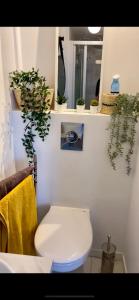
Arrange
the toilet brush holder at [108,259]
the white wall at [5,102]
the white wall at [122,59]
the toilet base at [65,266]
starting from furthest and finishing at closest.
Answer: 1. the toilet brush holder at [108,259]
2. the white wall at [122,59]
3. the white wall at [5,102]
4. the toilet base at [65,266]

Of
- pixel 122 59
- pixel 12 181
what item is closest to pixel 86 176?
pixel 12 181

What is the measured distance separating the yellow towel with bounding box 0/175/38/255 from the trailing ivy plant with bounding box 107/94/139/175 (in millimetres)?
548

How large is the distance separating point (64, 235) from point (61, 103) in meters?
0.78

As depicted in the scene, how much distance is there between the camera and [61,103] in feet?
4.75

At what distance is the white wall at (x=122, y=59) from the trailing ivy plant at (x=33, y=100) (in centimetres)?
40

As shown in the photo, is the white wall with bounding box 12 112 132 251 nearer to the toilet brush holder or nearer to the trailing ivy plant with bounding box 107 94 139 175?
the trailing ivy plant with bounding box 107 94 139 175

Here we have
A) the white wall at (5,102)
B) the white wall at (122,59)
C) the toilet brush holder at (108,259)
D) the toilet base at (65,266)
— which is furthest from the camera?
the toilet brush holder at (108,259)

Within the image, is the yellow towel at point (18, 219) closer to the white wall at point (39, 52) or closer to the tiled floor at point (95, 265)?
the tiled floor at point (95, 265)

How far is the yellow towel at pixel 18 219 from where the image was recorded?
45.8 inches

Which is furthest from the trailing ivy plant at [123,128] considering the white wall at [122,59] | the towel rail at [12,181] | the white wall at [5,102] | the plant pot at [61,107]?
the white wall at [5,102]

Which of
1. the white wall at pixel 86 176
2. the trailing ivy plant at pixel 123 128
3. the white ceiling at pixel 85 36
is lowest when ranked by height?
the white wall at pixel 86 176

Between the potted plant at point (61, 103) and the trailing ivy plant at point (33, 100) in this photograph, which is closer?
the trailing ivy plant at point (33, 100)

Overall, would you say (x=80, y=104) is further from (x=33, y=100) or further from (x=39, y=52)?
(x=39, y=52)
